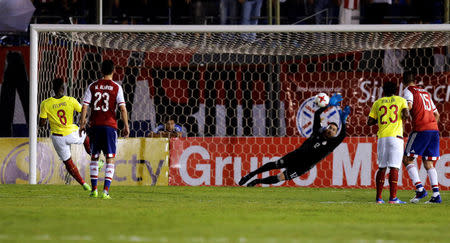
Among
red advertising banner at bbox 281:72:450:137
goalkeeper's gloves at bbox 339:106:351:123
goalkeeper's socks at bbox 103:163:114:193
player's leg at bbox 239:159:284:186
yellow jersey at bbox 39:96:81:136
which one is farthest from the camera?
red advertising banner at bbox 281:72:450:137

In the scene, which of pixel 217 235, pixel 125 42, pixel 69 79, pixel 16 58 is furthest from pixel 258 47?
pixel 217 235

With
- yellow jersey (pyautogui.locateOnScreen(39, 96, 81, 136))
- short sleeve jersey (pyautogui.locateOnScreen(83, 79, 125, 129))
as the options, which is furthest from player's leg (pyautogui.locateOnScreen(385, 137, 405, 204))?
yellow jersey (pyautogui.locateOnScreen(39, 96, 81, 136))

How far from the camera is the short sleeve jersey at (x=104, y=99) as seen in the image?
10172 mm

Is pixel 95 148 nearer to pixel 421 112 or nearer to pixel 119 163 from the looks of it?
pixel 421 112

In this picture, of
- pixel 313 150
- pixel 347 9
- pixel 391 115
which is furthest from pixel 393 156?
pixel 347 9

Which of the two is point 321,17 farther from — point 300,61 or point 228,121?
point 228,121

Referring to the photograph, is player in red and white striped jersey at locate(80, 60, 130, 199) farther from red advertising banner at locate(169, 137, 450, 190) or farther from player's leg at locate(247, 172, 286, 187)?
player's leg at locate(247, 172, 286, 187)

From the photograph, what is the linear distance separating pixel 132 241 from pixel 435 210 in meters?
4.61

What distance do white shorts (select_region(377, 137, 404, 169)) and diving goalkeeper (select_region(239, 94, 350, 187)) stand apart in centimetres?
433

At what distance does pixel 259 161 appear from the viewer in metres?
14.6

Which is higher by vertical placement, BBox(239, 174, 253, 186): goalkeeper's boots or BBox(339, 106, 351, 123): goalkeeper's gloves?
BBox(339, 106, 351, 123): goalkeeper's gloves

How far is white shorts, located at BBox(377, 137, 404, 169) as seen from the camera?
33.1 ft

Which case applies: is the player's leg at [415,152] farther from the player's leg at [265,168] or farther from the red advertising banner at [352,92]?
the red advertising banner at [352,92]

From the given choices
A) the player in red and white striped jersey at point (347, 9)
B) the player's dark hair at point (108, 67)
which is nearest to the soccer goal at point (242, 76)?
the player in red and white striped jersey at point (347, 9)
